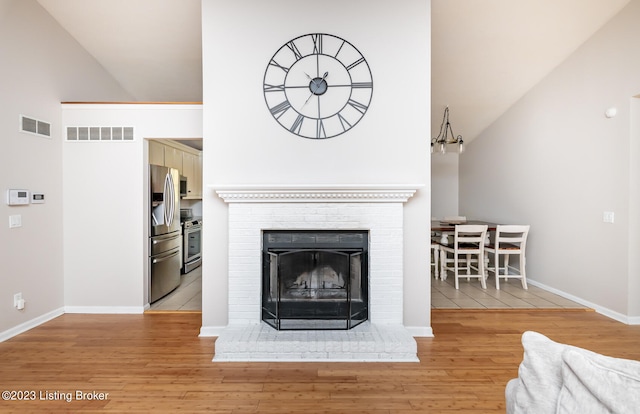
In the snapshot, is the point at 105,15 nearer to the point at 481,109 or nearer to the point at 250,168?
the point at 250,168

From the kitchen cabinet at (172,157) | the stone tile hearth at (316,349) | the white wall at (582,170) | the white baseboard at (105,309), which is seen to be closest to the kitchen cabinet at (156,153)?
the kitchen cabinet at (172,157)

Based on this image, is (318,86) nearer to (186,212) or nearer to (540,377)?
(540,377)

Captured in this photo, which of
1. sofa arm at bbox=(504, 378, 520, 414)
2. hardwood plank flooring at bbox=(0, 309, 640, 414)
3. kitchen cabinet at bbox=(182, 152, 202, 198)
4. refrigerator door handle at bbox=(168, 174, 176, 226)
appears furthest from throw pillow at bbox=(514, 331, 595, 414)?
kitchen cabinet at bbox=(182, 152, 202, 198)

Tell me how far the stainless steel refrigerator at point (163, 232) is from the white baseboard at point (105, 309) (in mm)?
232

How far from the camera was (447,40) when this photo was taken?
3854 mm

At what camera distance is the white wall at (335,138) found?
9.87 feet

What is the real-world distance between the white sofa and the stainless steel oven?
5093mm

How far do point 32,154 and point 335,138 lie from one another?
10.1 ft

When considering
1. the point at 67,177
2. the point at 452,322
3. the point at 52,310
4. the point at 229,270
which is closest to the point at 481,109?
the point at 452,322

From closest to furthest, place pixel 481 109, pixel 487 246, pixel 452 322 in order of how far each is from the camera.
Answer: pixel 452 322 < pixel 487 246 < pixel 481 109

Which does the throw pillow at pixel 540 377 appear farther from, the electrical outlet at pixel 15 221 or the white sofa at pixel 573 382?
the electrical outlet at pixel 15 221

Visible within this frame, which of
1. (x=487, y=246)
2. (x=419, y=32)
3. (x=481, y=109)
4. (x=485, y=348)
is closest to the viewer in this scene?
(x=485, y=348)

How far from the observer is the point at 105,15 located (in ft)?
11.7

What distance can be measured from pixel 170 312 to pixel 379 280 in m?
2.38
